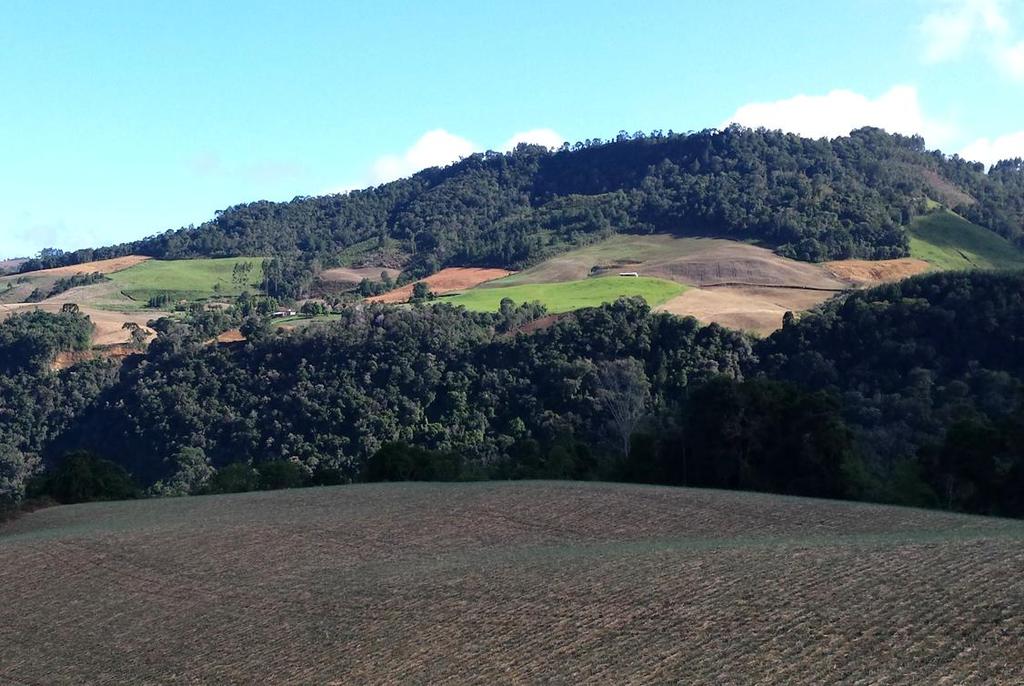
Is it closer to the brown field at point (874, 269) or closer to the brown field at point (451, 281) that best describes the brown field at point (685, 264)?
the brown field at point (874, 269)

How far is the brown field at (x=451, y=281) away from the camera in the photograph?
148m

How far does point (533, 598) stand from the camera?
2231cm

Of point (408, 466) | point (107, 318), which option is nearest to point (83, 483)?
point (408, 466)

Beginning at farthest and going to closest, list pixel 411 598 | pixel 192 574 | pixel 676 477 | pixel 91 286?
pixel 91 286
pixel 676 477
pixel 192 574
pixel 411 598

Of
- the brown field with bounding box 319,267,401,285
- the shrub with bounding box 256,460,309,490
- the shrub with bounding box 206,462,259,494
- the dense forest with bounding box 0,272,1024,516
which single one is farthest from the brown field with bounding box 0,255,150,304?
the shrub with bounding box 256,460,309,490

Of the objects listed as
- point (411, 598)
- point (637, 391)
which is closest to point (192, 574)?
point (411, 598)

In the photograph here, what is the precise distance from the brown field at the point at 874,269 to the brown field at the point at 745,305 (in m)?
12.9

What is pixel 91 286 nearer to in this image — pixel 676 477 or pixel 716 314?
pixel 716 314

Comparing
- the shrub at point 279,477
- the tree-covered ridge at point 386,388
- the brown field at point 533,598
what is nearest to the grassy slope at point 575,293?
the tree-covered ridge at point 386,388

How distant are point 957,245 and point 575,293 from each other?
62.6 metres

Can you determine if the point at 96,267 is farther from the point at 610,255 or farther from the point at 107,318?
the point at 610,255

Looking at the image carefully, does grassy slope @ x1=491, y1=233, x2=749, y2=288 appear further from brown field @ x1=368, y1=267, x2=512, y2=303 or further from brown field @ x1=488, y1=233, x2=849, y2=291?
brown field @ x1=368, y1=267, x2=512, y2=303

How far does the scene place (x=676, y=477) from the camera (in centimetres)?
5344

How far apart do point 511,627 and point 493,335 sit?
81135 mm
